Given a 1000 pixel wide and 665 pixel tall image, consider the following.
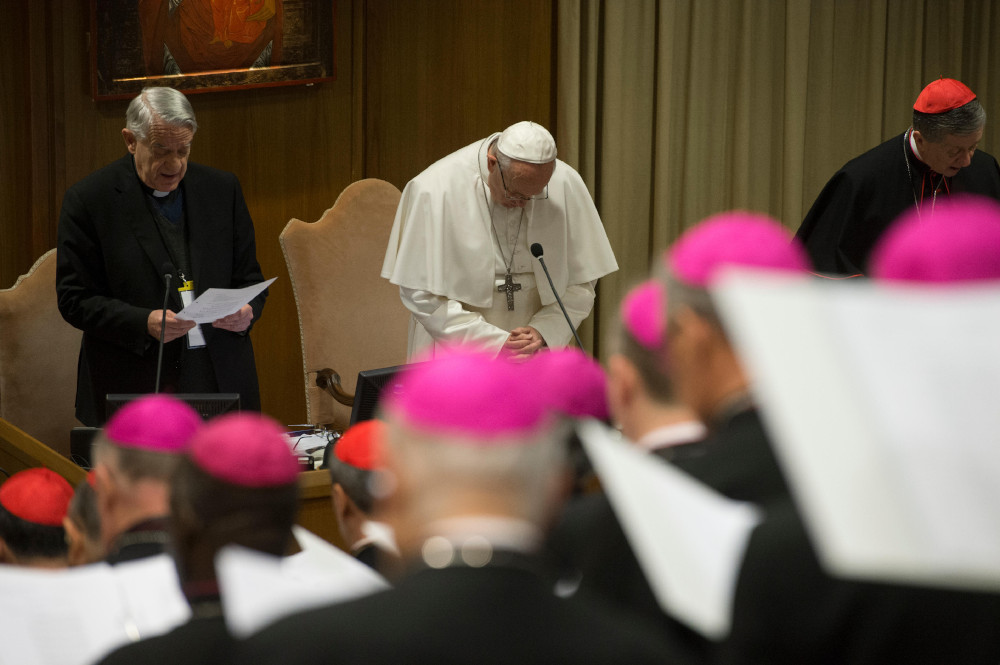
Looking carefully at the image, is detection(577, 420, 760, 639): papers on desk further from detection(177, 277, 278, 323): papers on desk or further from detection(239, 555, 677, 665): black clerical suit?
detection(177, 277, 278, 323): papers on desk

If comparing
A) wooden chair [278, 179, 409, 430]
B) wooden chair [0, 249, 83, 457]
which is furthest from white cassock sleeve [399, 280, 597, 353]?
wooden chair [0, 249, 83, 457]

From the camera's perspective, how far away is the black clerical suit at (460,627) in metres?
0.95

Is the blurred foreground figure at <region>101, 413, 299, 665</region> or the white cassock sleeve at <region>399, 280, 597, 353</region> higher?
the blurred foreground figure at <region>101, 413, 299, 665</region>

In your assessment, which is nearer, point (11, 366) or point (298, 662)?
point (298, 662)

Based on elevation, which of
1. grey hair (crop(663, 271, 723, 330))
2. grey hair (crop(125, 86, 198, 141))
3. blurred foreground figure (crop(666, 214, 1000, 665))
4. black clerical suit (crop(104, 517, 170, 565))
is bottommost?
black clerical suit (crop(104, 517, 170, 565))

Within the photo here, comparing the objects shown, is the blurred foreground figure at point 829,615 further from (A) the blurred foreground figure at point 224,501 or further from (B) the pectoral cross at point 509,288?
(B) the pectoral cross at point 509,288

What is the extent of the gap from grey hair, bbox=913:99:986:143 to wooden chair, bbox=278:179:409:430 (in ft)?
8.39

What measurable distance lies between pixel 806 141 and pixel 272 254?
3202mm

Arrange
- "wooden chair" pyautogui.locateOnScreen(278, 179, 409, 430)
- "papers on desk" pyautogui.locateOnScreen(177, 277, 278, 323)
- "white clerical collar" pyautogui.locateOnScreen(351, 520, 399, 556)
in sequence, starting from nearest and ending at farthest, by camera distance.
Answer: "white clerical collar" pyautogui.locateOnScreen(351, 520, 399, 556) < "papers on desk" pyautogui.locateOnScreen(177, 277, 278, 323) < "wooden chair" pyautogui.locateOnScreen(278, 179, 409, 430)

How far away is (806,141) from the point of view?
6117 millimetres

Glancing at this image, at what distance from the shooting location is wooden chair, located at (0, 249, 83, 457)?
196 inches

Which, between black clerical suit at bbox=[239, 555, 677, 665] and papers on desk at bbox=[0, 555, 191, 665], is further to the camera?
papers on desk at bbox=[0, 555, 191, 665]

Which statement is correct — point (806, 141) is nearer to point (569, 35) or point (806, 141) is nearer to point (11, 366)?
point (569, 35)

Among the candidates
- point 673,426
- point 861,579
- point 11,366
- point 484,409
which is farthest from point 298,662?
point 11,366
